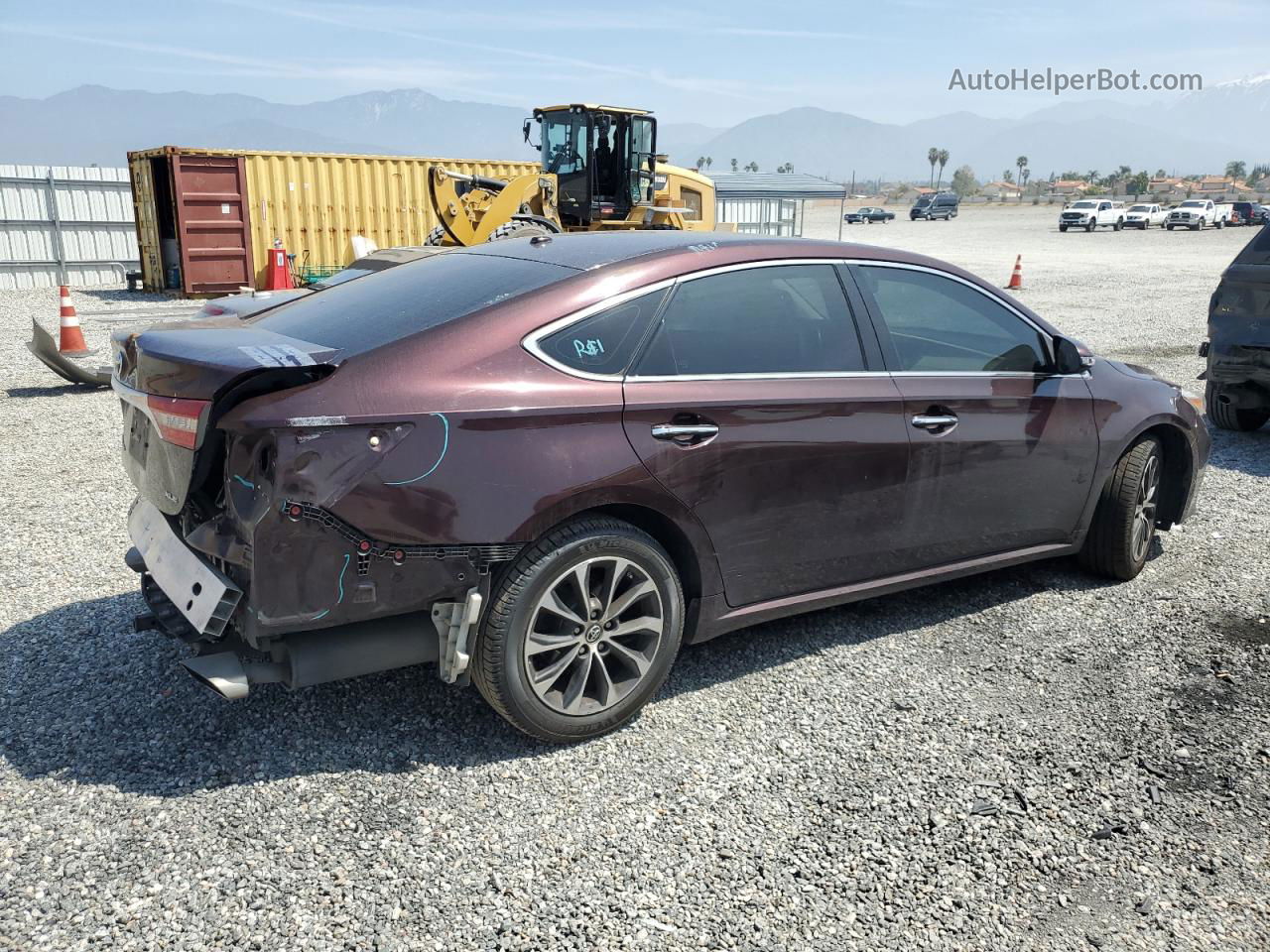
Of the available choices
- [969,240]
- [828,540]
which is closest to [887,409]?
[828,540]

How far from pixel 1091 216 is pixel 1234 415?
155ft

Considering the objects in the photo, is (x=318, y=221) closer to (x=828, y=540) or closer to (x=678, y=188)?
(x=678, y=188)

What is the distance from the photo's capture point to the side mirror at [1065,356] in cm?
451

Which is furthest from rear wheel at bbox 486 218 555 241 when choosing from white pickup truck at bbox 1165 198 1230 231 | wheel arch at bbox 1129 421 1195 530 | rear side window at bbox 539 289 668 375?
white pickup truck at bbox 1165 198 1230 231

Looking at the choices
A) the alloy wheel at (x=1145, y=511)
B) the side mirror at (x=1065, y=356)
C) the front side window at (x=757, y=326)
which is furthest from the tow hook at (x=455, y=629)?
the alloy wheel at (x=1145, y=511)

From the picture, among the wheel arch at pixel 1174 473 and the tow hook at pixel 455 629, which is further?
the wheel arch at pixel 1174 473

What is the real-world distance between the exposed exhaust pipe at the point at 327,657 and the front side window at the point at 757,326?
1.11 m

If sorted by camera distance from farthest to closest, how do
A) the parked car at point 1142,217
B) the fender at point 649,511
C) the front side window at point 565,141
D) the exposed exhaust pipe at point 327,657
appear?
the parked car at point 1142,217, the front side window at point 565,141, the fender at point 649,511, the exposed exhaust pipe at point 327,657

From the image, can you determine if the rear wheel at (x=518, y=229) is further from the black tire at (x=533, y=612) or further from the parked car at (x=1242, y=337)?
the black tire at (x=533, y=612)

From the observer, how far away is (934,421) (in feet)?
13.3

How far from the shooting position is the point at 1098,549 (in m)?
4.92

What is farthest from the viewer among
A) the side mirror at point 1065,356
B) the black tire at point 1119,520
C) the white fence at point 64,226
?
→ the white fence at point 64,226

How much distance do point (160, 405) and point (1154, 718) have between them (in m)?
→ 3.55

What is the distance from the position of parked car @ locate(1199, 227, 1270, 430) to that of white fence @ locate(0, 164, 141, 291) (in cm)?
2008
